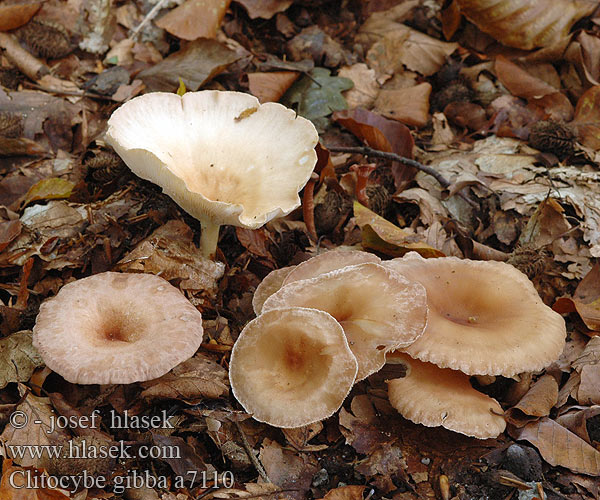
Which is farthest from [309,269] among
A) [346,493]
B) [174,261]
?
[346,493]

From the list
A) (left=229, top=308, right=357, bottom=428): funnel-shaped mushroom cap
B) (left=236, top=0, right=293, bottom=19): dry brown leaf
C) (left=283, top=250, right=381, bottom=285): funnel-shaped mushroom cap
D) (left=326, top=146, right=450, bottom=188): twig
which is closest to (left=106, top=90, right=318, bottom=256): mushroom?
(left=283, top=250, right=381, bottom=285): funnel-shaped mushroom cap

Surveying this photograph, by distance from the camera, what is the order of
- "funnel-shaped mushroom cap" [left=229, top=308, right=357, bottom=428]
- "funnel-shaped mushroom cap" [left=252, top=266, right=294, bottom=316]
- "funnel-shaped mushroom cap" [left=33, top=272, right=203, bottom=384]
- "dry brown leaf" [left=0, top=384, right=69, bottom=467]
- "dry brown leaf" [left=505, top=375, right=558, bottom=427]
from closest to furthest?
"funnel-shaped mushroom cap" [left=33, top=272, right=203, bottom=384], "dry brown leaf" [left=0, top=384, right=69, bottom=467], "funnel-shaped mushroom cap" [left=229, top=308, right=357, bottom=428], "dry brown leaf" [left=505, top=375, right=558, bottom=427], "funnel-shaped mushroom cap" [left=252, top=266, right=294, bottom=316]

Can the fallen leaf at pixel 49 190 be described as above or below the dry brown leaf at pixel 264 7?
below

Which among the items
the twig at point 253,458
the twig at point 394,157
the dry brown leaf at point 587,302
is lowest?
the twig at point 253,458

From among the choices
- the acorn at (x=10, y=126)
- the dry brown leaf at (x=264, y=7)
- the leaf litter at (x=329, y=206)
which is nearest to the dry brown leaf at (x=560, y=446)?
the leaf litter at (x=329, y=206)

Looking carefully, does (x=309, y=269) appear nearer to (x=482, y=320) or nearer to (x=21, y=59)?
(x=482, y=320)

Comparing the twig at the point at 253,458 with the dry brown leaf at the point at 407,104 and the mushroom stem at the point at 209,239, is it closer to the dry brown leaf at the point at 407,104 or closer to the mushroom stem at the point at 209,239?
the mushroom stem at the point at 209,239

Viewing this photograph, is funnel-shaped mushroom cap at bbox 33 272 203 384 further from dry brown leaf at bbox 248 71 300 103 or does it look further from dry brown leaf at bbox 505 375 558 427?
dry brown leaf at bbox 248 71 300 103
